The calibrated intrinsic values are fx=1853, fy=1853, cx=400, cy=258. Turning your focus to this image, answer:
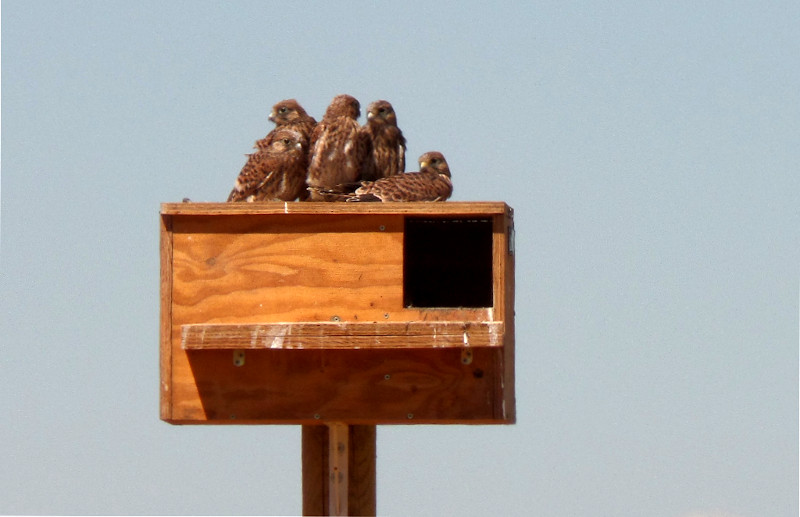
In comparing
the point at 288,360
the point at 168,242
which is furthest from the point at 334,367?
the point at 168,242

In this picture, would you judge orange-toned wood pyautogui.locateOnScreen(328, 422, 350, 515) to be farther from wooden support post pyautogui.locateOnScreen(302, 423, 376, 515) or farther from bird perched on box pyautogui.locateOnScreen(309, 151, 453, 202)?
bird perched on box pyautogui.locateOnScreen(309, 151, 453, 202)

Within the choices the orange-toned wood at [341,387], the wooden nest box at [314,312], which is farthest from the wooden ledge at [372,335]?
the orange-toned wood at [341,387]

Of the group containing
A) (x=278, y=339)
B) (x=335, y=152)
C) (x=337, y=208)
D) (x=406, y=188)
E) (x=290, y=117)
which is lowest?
(x=278, y=339)

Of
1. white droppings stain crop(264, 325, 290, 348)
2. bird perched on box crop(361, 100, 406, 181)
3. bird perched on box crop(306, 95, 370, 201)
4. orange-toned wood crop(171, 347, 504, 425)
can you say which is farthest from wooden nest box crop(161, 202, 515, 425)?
bird perched on box crop(361, 100, 406, 181)

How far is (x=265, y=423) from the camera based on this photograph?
23.8 feet

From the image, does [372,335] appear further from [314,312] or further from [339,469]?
[339,469]

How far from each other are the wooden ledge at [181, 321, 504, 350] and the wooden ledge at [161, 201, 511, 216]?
0.44m

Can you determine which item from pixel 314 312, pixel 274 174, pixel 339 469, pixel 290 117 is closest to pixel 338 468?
pixel 339 469

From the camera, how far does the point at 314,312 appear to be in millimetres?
7102

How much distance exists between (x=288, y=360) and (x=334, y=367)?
0.60 feet

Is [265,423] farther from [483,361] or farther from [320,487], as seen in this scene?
[483,361]

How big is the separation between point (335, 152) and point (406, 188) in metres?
0.52

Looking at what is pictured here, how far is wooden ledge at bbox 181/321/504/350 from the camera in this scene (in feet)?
22.4

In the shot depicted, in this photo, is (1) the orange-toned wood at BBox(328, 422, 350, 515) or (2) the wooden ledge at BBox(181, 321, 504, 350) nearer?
(2) the wooden ledge at BBox(181, 321, 504, 350)
